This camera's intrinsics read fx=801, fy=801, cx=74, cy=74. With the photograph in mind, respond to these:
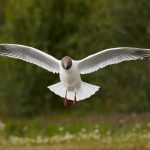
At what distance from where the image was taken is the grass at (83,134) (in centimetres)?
1395

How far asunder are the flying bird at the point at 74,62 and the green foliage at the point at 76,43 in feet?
26.6

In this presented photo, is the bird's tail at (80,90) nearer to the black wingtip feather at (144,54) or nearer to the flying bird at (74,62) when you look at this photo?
the flying bird at (74,62)

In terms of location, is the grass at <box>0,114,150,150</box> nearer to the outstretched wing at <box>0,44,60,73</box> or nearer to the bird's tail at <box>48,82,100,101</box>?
the bird's tail at <box>48,82,100,101</box>

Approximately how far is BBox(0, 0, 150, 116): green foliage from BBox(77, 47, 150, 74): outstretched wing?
8.09m

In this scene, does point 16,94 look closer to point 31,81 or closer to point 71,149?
point 31,81

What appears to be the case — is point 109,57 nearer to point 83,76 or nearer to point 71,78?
point 71,78

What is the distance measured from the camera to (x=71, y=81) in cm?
1116

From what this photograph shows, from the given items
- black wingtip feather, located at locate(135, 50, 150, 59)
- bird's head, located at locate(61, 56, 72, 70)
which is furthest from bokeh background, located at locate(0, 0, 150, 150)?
bird's head, located at locate(61, 56, 72, 70)

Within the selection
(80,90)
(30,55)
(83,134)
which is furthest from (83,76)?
(80,90)

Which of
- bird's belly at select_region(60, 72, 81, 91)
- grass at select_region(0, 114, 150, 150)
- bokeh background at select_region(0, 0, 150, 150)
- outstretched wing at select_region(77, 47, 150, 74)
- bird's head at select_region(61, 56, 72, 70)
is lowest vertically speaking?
grass at select_region(0, 114, 150, 150)

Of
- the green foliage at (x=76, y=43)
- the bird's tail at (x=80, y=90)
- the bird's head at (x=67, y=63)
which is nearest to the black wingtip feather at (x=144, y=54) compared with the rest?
the bird's tail at (x=80, y=90)

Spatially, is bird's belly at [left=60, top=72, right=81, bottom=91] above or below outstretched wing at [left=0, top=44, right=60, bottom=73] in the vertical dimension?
below

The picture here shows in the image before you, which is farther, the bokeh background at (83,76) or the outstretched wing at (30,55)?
the bokeh background at (83,76)

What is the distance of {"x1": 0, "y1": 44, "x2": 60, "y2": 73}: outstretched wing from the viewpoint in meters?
11.6
